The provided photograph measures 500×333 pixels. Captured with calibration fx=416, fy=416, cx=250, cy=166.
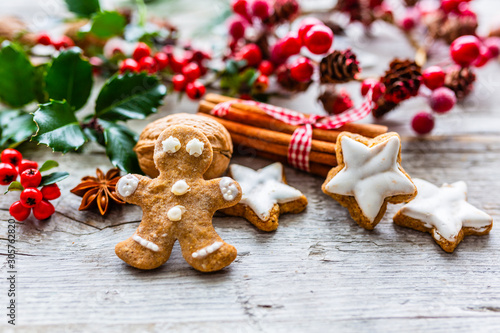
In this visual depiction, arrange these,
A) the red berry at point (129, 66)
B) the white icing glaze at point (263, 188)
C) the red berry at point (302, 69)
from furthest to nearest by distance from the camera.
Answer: the red berry at point (129, 66), the red berry at point (302, 69), the white icing glaze at point (263, 188)

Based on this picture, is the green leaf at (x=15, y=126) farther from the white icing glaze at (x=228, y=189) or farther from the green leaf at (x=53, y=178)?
the white icing glaze at (x=228, y=189)

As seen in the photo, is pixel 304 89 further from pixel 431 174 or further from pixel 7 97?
pixel 7 97

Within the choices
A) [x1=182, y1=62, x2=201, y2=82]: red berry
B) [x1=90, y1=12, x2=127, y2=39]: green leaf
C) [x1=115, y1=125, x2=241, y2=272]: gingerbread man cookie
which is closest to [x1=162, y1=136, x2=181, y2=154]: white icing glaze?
[x1=115, y1=125, x2=241, y2=272]: gingerbread man cookie

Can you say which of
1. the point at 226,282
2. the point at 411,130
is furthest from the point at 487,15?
the point at 226,282

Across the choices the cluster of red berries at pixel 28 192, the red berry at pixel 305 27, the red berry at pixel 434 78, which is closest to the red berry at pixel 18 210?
the cluster of red berries at pixel 28 192

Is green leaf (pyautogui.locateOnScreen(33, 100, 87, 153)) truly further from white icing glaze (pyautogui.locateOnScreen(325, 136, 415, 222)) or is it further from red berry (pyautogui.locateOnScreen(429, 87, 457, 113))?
red berry (pyautogui.locateOnScreen(429, 87, 457, 113))
